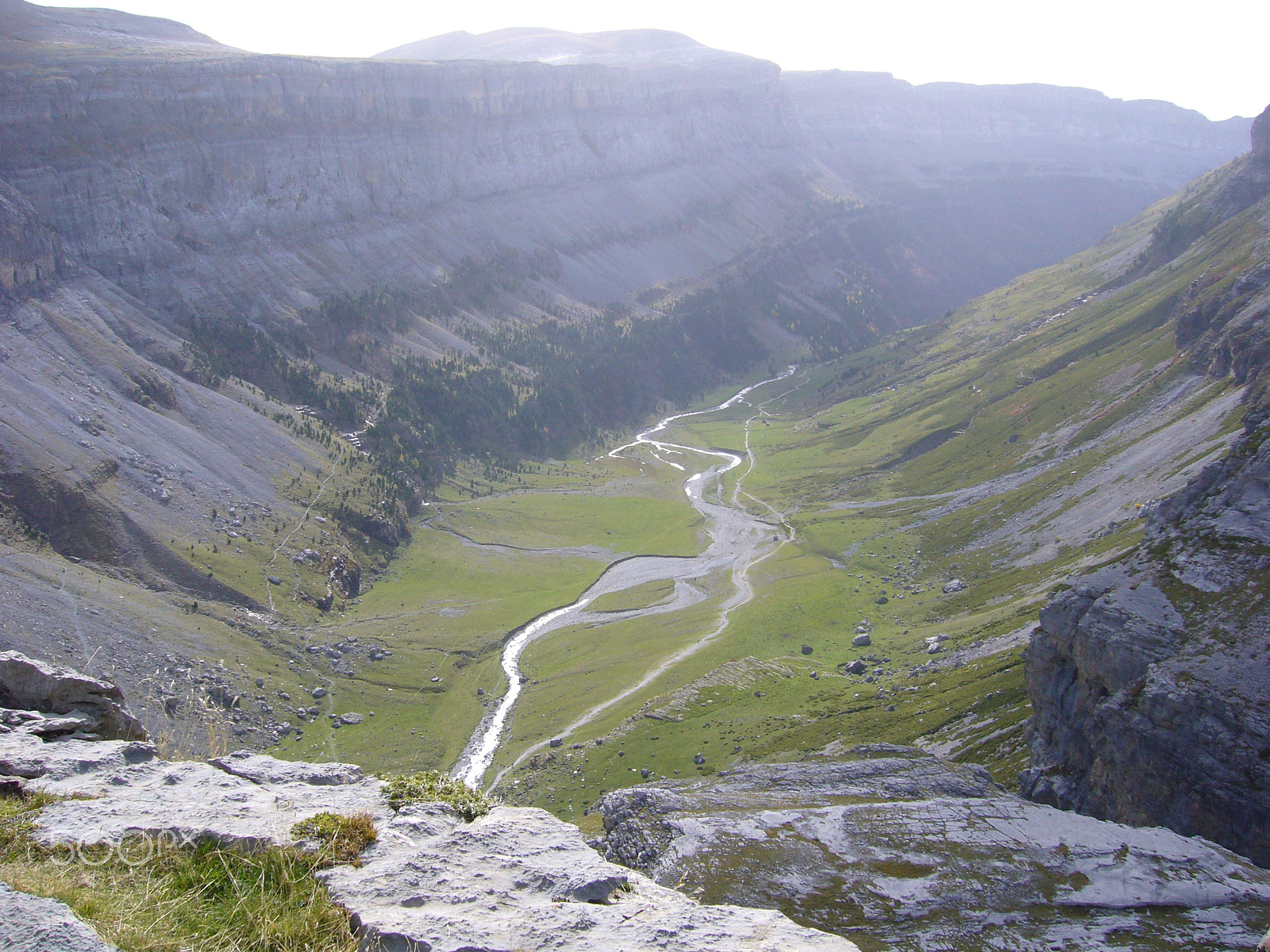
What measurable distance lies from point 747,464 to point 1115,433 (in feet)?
220

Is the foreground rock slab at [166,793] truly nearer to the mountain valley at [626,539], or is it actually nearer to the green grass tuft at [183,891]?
the green grass tuft at [183,891]

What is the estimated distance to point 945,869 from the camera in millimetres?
24016

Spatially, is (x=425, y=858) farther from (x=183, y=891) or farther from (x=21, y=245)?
(x=21, y=245)

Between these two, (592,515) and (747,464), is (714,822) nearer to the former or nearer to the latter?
(592,515)

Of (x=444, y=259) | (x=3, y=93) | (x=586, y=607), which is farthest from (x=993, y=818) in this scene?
(x=444, y=259)

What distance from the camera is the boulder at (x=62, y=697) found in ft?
54.4

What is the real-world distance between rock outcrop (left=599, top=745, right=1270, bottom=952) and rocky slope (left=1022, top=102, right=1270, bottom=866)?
7.14m

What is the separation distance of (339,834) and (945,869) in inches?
732

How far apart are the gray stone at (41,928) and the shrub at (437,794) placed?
18.0ft

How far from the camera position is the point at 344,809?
13.4 metres

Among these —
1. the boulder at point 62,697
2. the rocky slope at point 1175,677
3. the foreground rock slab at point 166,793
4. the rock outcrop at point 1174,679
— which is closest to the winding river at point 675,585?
the rock outcrop at point 1174,679
